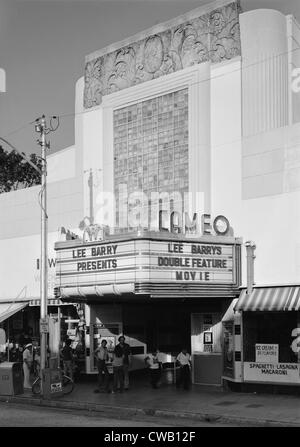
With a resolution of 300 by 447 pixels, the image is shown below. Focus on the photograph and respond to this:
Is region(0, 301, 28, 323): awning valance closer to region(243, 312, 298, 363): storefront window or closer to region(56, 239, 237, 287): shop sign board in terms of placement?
region(56, 239, 237, 287): shop sign board

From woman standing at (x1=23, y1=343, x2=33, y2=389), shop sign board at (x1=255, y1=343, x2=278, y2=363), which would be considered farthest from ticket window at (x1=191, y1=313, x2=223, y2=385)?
woman standing at (x1=23, y1=343, x2=33, y2=389)

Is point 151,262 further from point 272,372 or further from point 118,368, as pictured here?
point 272,372

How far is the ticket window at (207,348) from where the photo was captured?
2195 cm

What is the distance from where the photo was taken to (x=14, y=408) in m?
19.5

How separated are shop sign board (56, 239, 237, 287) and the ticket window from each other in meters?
1.98

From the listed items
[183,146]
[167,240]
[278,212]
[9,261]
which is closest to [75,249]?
[167,240]

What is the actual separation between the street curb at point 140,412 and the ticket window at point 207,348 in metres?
4.23

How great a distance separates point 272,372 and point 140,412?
4.39 metres

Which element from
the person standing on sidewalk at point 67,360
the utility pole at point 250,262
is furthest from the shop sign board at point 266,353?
the person standing on sidewalk at point 67,360

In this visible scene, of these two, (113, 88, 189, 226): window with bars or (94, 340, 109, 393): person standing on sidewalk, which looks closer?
(94, 340, 109, 393): person standing on sidewalk

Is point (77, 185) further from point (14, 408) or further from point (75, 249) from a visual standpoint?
point (14, 408)

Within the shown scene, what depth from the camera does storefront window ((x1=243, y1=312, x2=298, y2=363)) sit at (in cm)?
2033

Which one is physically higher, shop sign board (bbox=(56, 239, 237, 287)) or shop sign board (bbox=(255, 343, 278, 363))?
shop sign board (bbox=(56, 239, 237, 287))
